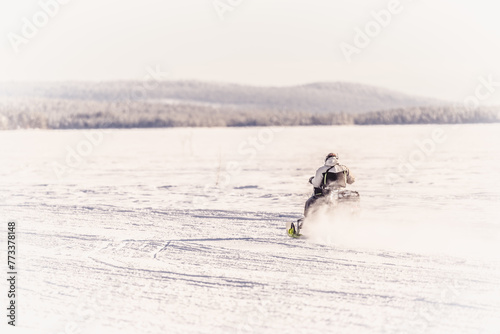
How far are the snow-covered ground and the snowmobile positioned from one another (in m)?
0.16

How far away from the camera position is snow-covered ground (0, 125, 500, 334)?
5.30 m

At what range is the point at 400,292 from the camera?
234 inches

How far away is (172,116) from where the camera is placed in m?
114

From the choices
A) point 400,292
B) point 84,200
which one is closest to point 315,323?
point 400,292

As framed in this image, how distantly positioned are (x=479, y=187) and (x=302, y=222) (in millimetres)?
8011

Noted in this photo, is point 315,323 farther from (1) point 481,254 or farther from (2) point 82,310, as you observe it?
(1) point 481,254

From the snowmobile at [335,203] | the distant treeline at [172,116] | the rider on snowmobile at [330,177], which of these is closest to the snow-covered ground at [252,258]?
the snowmobile at [335,203]

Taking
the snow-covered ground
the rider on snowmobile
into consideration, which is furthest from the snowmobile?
the snow-covered ground

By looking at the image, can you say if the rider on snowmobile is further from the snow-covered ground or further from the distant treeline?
the distant treeline

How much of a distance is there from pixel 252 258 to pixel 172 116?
109m

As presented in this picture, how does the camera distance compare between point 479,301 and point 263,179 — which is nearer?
point 479,301

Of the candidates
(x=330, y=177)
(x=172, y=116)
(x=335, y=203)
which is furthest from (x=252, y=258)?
(x=172, y=116)

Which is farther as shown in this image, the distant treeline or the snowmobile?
the distant treeline

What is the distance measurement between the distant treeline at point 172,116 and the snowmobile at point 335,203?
6197 centimetres
